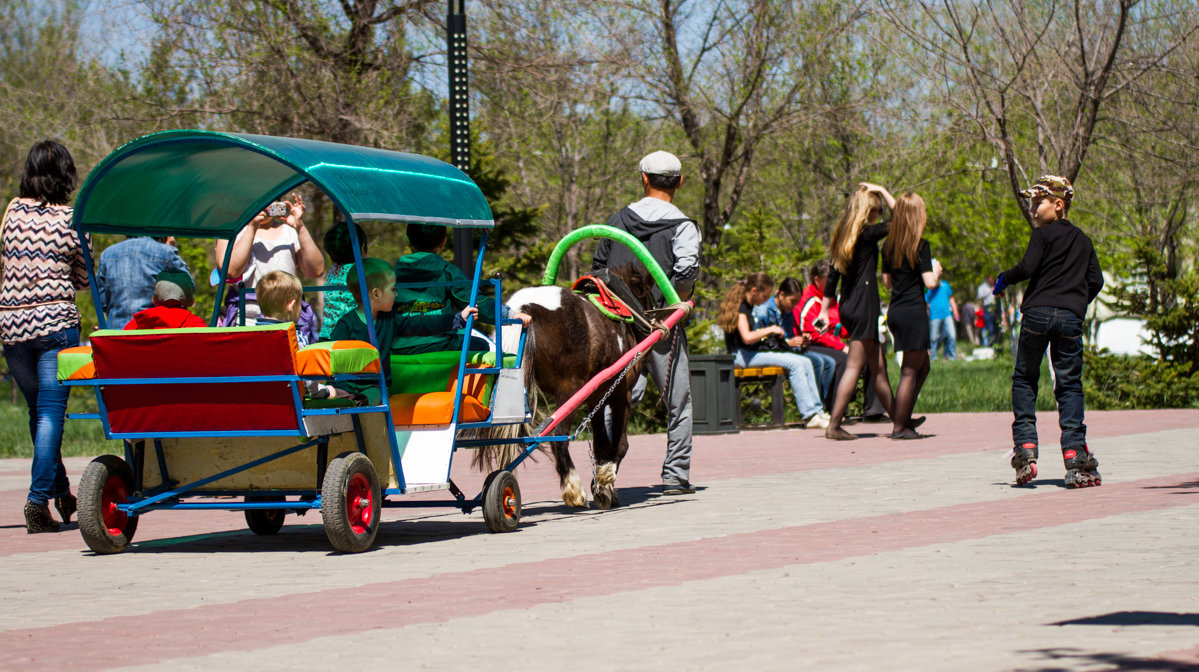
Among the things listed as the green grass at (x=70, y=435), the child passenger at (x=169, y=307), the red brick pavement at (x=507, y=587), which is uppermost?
the child passenger at (x=169, y=307)

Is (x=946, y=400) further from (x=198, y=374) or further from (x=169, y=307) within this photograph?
(x=198, y=374)

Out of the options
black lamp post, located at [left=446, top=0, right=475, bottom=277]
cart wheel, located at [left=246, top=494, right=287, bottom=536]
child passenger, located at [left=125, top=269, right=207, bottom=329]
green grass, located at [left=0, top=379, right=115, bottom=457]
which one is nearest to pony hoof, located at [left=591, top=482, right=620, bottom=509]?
cart wheel, located at [left=246, top=494, right=287, bottom=536]

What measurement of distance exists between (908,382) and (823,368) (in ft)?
9.20

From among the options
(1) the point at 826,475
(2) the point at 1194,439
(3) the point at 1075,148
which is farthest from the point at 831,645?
(3) the point at 1075,148

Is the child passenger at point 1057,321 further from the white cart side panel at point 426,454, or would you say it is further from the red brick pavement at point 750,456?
the white cart side panel at point 426,454

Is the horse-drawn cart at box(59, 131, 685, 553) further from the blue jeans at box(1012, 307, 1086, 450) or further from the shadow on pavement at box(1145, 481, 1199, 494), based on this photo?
the shadow on pavement at box(1145, 481, 1199, 494)

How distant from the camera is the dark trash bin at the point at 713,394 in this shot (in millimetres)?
15281

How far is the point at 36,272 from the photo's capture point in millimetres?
8875

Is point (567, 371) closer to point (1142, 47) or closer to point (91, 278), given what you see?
point (91, 278)

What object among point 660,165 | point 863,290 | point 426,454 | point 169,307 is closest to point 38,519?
point 169,307

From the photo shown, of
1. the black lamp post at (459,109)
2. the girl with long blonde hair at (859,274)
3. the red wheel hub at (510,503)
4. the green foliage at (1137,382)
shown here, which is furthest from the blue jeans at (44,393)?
the green foliage at (1137,382)

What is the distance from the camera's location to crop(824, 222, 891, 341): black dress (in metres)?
13.8

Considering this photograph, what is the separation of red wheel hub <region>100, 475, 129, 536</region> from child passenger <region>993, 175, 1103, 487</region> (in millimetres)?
5251

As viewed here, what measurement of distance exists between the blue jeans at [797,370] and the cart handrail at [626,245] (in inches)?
243
